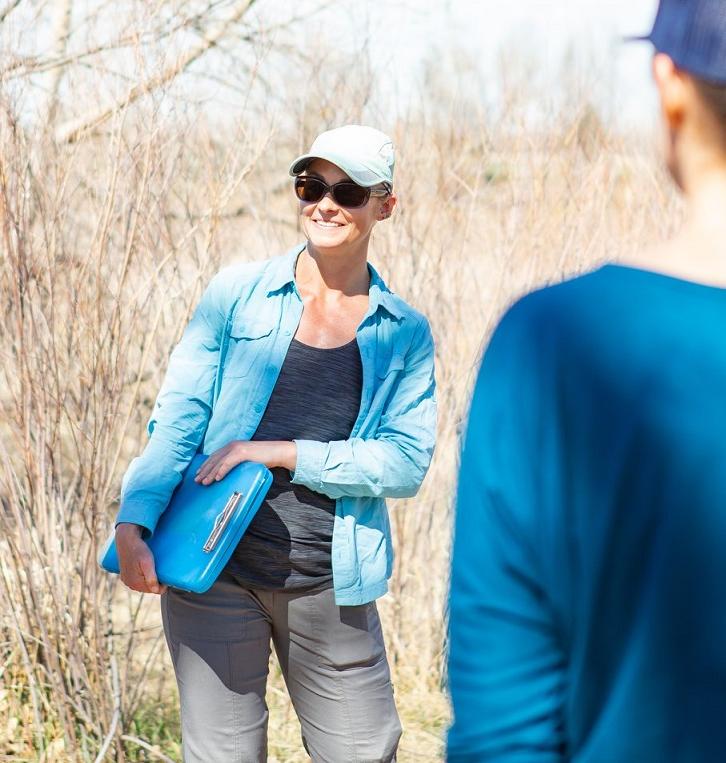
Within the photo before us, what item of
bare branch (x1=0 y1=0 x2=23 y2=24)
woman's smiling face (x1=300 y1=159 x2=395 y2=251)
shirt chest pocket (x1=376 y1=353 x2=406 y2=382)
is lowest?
shirt chest pocket (x1=376 y1=353 x2=406 y2=382)

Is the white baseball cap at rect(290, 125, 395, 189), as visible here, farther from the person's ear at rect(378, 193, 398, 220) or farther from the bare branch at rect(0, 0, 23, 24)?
the bare branch at rect(0, 0, 23, 24)

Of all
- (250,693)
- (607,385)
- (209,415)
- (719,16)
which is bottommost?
(250,693)

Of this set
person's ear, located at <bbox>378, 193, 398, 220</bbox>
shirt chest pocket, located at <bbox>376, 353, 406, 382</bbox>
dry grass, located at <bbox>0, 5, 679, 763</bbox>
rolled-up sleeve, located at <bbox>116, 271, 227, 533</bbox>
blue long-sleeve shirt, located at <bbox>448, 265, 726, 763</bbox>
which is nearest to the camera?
blue long-sleeve shirt, located at <bbox>448, 265, 726, 763</bbox>

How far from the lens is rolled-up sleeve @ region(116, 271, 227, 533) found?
6.93ft

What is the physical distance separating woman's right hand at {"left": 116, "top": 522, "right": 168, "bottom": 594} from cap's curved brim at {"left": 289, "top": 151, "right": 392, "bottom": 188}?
866mm

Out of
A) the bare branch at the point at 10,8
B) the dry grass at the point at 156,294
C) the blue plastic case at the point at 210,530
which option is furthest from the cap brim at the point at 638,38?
the bare branch at the point at 10,8

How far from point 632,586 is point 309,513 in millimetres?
1471

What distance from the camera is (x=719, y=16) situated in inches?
29.1

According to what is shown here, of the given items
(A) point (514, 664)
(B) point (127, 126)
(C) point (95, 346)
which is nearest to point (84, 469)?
(C) point (95, 346)

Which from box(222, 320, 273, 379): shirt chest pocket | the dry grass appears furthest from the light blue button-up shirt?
the dry grass

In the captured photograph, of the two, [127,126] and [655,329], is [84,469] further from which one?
[655,329]

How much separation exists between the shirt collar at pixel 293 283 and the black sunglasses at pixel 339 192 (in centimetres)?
13

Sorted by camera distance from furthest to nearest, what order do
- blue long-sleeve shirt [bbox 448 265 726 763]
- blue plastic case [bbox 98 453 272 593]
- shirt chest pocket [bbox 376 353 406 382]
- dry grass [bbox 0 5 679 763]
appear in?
dry grass [bbox 0 5 679 763] → shirt chest pocket [bbox 376 353 406 382] → blue plastic case [bbox 98 453 272 593] → blue long-sleeve shirt [bbox 448 265 726 763]

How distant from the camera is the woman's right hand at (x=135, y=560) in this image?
2059 mm
